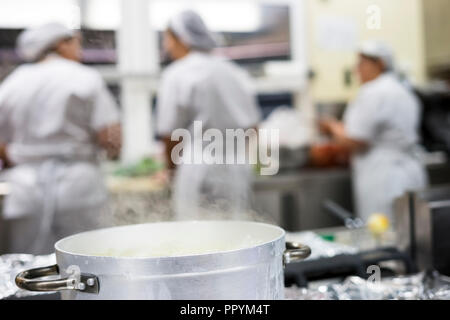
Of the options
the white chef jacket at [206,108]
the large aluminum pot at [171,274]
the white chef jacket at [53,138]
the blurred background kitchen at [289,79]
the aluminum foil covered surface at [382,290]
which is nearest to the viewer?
the large aluminum pot at [171,274]

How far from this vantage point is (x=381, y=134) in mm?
2576

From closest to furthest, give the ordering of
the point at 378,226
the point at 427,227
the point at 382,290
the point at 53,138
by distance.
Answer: the point at 382,290 → the point at 427,227 → the point at 378,226 → the point at 53,138

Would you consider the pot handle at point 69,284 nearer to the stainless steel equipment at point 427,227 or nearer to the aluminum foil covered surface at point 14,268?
the aluminum foil covered surface at point 14,268

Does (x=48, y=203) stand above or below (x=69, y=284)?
below

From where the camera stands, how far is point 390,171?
260 cm

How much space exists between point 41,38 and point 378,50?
153cm

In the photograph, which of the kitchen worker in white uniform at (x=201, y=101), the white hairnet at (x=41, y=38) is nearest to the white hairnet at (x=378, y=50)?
the kitchen worker in white uniform at (x=201, y=101)

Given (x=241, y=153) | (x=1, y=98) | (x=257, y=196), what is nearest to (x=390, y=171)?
(x=257, y=196)

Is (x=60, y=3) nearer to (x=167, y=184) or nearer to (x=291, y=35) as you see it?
(x=167, y=184)

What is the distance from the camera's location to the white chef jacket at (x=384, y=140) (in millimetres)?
2486

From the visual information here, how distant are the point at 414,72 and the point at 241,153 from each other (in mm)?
2072

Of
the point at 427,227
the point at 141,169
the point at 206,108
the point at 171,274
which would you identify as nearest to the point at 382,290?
the point at 427,227

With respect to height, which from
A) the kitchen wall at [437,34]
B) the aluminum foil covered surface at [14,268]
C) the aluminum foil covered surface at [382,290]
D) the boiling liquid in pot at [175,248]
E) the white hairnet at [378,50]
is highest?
the kitchen wall at [437,34]

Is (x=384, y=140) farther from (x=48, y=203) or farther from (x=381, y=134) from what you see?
(x=48, y=203)
